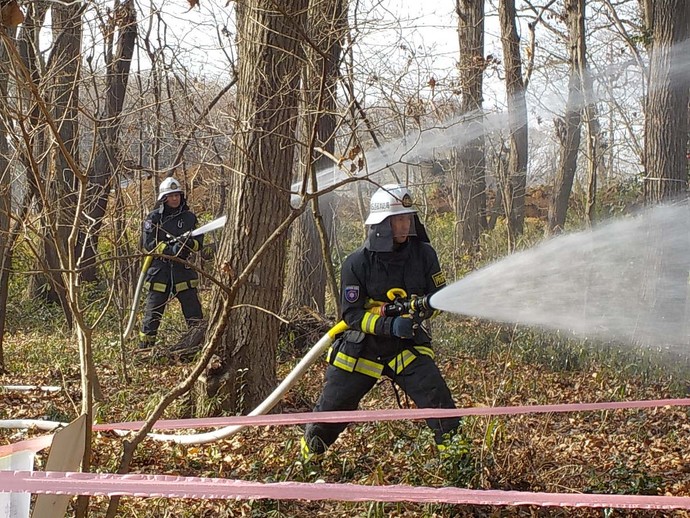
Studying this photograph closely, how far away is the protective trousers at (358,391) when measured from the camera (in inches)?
195

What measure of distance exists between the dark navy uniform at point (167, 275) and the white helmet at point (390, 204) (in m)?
4.26

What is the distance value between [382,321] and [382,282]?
0.33 meters

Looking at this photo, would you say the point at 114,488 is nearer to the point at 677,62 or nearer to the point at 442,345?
the point at 442,345

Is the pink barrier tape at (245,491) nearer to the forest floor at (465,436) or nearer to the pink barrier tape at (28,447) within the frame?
the pink barrier tape at (28,447)

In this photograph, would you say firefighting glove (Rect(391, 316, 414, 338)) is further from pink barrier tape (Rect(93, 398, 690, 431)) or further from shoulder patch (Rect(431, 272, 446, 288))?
pink barrier tape (Rect(93, 398, 690, 431))

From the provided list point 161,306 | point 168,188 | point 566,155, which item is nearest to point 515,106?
point 566,155

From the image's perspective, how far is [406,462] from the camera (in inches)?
196

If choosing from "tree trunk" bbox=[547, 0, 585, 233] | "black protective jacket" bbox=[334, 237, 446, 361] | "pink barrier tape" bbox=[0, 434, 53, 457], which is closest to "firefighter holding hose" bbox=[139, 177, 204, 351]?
"black protective jacket" bbox=[334, 237, 446, 361]

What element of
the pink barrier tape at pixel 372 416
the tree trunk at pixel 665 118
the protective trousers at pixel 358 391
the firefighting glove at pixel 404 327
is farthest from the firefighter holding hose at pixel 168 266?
the tree trunk at pixel 665 118

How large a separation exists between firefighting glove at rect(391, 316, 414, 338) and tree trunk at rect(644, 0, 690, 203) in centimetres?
518

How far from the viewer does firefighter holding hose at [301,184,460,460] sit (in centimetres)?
497

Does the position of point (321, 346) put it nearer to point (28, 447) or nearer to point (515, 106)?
point (28, 447)

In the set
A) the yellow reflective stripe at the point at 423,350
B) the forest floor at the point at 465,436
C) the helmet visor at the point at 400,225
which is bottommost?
the forest floor at the point at 465,436

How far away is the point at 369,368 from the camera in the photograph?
506 cm
